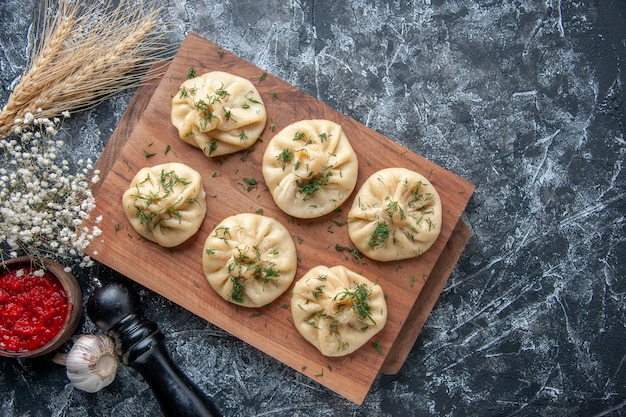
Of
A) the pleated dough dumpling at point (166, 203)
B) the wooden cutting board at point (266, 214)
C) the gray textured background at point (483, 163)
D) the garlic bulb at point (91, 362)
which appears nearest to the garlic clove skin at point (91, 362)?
the garlic bulb at point (91, 362)

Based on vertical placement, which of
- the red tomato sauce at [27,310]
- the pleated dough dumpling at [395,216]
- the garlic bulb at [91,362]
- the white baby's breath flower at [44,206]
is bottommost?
the garlic bulb at [91,362]

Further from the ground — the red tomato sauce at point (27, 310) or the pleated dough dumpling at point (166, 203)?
the pleated dough dumpling at point (166, 203)

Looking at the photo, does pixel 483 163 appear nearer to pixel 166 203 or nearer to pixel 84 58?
pixel 166 203

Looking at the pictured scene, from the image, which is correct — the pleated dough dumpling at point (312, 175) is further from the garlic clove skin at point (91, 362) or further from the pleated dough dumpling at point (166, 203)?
the garlic clove skin at point (91, 362)

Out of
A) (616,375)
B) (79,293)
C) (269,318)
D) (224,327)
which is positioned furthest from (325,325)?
(616,375)

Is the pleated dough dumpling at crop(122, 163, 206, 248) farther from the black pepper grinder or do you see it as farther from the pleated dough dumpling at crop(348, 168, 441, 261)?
the pleated dough dumpling at crop(348, 168, 441, 261)

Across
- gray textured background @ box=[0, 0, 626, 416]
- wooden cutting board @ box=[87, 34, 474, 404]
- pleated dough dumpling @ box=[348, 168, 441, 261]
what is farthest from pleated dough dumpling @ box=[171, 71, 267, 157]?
pleated dough dumpling @ box=[348, 168, 441, 261]
